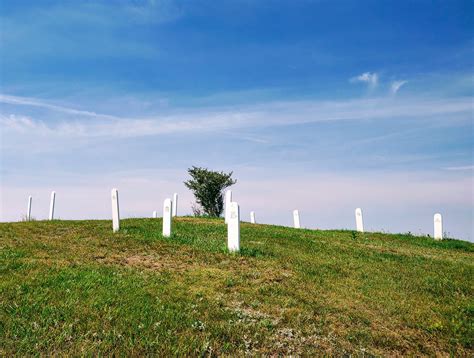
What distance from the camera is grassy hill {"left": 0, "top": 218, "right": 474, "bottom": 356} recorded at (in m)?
8.30

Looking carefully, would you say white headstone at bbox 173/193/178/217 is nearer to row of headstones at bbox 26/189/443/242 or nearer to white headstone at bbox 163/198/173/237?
row of headstones at bbox 26/189/443/242

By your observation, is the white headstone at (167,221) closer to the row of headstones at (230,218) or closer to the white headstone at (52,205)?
the row of headstones at (230,218)

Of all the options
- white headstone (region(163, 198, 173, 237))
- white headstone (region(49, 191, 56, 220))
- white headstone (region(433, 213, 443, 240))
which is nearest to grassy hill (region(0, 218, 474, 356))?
white headstone (region(163, 198, 173, 237))

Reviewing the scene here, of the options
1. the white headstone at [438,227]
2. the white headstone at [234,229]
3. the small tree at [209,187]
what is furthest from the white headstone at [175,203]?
the white headstone at [234,229]

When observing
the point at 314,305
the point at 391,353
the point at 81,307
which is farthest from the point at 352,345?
the point at 81,307

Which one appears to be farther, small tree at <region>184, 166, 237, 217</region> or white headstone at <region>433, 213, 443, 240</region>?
small tree at <region>184, 166, 237, 217</region>

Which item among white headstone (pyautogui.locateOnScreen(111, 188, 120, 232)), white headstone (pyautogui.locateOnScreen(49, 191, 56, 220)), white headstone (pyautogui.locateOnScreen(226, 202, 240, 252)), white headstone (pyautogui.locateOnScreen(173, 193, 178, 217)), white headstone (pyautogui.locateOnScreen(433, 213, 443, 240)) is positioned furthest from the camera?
white headstone (pyautogui.locateOnScreen(173, 193, 178, 217))

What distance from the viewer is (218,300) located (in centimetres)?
1034

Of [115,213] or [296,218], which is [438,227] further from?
[115,213]

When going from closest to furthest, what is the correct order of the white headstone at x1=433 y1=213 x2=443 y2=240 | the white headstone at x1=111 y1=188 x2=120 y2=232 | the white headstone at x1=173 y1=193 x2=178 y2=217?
the white headstone at x1=111 y1=188 x2=120 y2=232
the white headstone at x1=433 y1=213 x2=443 y2=240
the white headstone at x1=173 y1=193 x2=178 y2=217

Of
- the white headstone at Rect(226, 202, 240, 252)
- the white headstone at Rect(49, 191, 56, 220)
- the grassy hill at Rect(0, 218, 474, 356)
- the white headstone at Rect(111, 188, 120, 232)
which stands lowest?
the grassy hill at Rect(0, 218, 474, 356)

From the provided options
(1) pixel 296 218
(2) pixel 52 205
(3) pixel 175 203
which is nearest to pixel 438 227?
(1) pixel 296 218

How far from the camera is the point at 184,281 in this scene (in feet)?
39.0

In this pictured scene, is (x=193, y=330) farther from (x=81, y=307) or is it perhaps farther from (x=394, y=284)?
(x=394, y=284)
